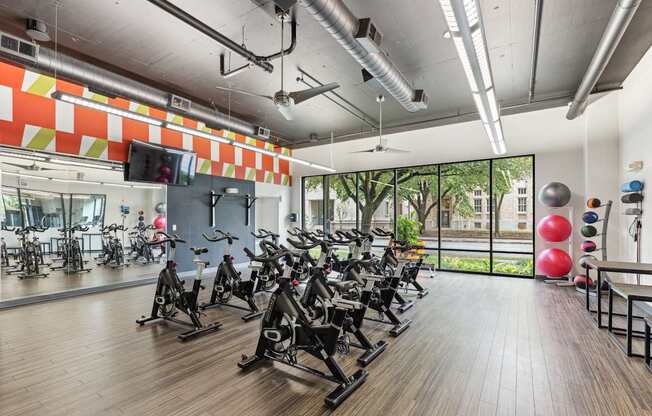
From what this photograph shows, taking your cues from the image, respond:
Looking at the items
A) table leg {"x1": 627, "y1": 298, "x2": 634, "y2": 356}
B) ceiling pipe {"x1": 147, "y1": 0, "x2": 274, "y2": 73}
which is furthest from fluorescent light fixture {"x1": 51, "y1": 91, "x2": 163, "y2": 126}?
table leg {"x1": 627, "y1": 298, "x2": 634, "y2": 356}

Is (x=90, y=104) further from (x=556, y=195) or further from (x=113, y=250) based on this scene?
(x=556, y=195)

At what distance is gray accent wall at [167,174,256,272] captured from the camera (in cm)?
722

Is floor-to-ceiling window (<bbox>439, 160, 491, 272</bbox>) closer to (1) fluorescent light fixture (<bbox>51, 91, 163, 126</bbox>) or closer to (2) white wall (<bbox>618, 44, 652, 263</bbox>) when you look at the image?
(2) white wall (<bbox>618, 44, 652, 263</bbox>)

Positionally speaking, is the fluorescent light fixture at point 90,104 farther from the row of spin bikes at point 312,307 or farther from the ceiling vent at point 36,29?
the row of spin bikes at point 312,307

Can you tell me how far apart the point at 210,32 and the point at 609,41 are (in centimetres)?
473

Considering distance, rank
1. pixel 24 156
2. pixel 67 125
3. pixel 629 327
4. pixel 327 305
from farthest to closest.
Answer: pixel 67 125 → pixel 24 156 → pixel 629 327 → pixel 327 305

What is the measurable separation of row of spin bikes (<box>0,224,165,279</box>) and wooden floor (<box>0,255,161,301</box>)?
8cm

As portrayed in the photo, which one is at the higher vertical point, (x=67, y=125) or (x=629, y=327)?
(x=67, y=125)

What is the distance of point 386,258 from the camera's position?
4.93m

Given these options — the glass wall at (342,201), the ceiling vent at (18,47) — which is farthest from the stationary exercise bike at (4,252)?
the glass wall at (342,201)

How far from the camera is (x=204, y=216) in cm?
782

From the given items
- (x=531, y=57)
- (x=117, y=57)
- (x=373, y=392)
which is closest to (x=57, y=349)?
(x=373, y=392)

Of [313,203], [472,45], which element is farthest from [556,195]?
[313,203]

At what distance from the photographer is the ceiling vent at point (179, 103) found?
554cm
